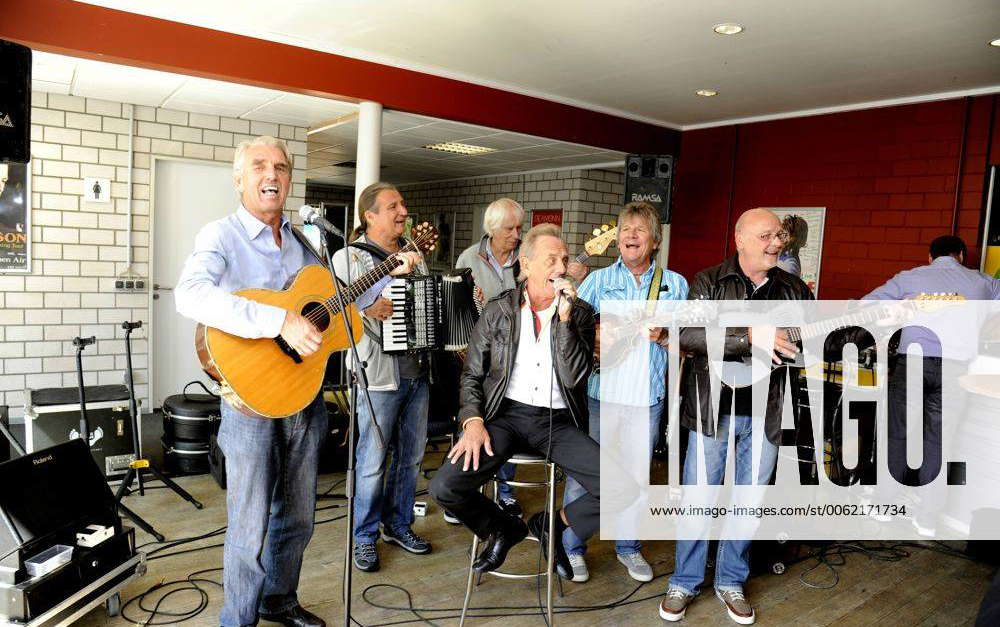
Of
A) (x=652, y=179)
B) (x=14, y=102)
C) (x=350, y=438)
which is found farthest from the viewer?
(x=652, y=179)

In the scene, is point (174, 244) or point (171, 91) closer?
point (171, 91)

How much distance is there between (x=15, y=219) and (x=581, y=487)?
17.0 ft

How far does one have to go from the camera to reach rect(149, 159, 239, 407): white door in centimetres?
595

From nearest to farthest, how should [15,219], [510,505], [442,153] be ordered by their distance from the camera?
[510,505] → [15,219] → [442,153]

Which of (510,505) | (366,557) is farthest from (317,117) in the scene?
(366,557)

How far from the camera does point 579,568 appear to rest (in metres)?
3.02

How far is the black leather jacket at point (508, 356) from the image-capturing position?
2562 millimetres

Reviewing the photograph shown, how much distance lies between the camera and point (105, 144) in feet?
18.4

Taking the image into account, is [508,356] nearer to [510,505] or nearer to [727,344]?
[727,344]

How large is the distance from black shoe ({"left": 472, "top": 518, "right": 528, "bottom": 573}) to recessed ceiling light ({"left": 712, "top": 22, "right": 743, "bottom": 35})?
3115 mm

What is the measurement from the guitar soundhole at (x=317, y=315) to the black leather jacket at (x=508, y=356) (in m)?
0.61

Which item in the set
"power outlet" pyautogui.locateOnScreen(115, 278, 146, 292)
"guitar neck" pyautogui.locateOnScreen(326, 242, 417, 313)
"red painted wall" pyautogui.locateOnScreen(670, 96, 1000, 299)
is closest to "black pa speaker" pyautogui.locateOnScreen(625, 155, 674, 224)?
"red painted wall" pyautogui.locateOnScreen(670, 96, 1000, 299)

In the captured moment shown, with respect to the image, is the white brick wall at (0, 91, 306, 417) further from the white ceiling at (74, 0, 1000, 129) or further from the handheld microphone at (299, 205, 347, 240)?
the handheld microphone at (299, 205, 347, 240)

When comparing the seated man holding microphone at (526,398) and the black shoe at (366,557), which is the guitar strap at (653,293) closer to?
the seated man holding microphone at (526,398)
